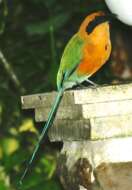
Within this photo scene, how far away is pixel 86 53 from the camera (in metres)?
2.47

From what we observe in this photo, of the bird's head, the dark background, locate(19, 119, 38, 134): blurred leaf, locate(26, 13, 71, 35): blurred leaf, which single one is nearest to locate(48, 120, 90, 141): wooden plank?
the bird's head

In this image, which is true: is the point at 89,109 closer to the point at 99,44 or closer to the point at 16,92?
the point at 99,44

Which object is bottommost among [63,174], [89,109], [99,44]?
[63,174]

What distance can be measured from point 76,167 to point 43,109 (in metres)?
0.26

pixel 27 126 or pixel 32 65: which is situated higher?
pixel 32 65

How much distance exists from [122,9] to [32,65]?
6.35 feet

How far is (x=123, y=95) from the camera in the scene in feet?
7.26

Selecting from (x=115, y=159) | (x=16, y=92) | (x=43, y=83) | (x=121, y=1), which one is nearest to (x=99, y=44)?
(x=121, y=1)

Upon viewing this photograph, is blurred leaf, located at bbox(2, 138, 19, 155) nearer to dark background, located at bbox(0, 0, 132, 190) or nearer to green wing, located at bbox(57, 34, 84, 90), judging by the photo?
dark background, located at bbox(0, 0, 132, 190)

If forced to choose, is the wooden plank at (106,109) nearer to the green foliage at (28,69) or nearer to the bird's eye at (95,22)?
the bird's eye at (95,22)

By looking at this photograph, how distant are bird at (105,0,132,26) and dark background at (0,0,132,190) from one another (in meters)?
1.32

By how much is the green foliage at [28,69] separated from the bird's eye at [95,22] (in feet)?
3.88

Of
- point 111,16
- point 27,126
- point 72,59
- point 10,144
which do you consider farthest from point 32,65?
point 111,16

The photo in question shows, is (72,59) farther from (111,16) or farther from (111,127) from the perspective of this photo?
(111,127)
